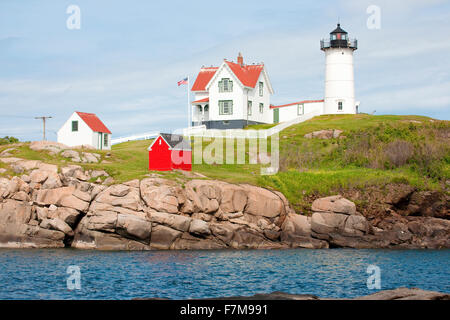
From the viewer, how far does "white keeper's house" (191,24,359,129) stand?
68.4 meters

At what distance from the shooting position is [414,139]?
53.2m

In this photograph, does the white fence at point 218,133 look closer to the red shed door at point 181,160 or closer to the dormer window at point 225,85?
the dormer window at point 225,85

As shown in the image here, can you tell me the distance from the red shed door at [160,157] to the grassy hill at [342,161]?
1.19 m

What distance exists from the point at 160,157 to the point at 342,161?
1832cm

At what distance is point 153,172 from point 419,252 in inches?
796

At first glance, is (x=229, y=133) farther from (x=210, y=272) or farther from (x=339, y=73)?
(x=210, y=272)

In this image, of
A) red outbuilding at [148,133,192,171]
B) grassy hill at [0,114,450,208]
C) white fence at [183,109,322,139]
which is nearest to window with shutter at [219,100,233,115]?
white fence at [183,109,322,139]

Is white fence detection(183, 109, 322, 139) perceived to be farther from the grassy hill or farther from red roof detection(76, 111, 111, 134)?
red roof detection(76, 111, 111, 134)

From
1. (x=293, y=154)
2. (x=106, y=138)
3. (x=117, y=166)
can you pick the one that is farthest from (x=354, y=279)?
(x=106, y=138)

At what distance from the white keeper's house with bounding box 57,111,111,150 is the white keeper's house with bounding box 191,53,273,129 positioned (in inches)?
685

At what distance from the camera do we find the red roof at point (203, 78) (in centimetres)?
7226

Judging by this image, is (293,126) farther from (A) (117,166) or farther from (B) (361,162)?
(A) (117,166)

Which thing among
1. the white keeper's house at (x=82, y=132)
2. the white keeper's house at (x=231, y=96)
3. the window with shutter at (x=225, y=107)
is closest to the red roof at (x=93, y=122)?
the white keeper's house at (x=82, y=132)

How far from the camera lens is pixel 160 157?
4622cm
